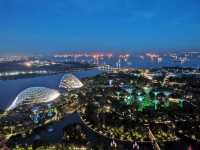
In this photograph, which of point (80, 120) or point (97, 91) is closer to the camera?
point (80, 120)

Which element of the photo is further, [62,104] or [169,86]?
[169,86]

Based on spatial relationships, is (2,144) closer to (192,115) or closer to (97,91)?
(192,115)

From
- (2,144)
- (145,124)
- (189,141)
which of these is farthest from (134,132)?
(2,144)

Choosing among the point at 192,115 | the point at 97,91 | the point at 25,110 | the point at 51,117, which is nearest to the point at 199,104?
the point at 192,115

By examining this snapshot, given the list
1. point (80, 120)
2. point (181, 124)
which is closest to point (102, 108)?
point (80, 120)

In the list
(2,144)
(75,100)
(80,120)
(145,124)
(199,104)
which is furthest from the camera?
(75,100)

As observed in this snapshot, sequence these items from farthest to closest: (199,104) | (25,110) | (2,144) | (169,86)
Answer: (169,86), (199,104), (25,110), (2,144)

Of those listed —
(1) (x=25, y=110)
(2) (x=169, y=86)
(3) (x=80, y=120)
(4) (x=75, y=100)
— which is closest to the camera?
(3) (x=80, y=120)

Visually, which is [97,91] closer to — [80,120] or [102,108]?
[102,108]

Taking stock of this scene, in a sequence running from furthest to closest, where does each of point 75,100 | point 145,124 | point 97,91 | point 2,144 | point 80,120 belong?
point 97,91 < point 75,100 < point 80,120 < point 145,124 < point 2,144
